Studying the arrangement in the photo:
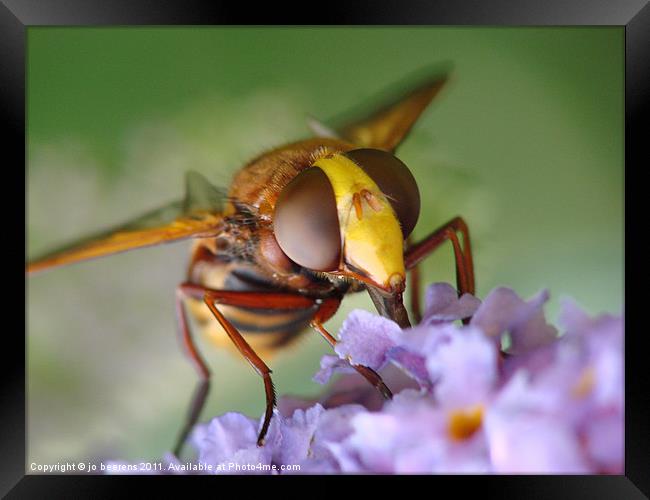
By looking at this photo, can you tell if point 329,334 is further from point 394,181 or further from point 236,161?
point 236,161

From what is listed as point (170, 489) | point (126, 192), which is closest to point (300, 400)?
point (170, 489)

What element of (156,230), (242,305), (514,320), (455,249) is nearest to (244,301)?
(242,305)

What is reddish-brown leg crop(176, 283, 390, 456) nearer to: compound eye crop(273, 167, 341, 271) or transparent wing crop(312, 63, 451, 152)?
compound eye crop(273, 167, 341, 271)

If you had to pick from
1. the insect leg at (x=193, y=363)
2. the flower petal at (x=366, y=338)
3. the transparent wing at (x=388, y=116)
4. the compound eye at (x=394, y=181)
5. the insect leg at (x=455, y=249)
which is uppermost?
the transparent wing at (x=388, y=116)

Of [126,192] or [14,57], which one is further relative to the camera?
[126,192]

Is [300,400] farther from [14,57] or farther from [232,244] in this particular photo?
[14,57]

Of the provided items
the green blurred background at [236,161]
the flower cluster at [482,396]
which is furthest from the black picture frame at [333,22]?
the flower cluster at [482,396]

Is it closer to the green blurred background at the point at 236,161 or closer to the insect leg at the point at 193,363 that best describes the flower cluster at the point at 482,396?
the green blurred background at the point at 236,161
